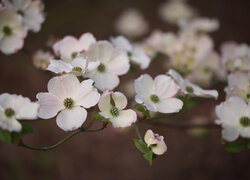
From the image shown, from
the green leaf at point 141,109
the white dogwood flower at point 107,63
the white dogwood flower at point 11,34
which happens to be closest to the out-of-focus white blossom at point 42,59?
the white dogwood flower at point 11,34

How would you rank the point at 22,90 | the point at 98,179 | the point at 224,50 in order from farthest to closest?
the point at 22,90, the point at 98,179, the point at 224,50

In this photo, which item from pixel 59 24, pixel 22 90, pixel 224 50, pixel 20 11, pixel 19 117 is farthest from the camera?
pixel 59 24

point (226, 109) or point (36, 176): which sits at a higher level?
point (226, 109)

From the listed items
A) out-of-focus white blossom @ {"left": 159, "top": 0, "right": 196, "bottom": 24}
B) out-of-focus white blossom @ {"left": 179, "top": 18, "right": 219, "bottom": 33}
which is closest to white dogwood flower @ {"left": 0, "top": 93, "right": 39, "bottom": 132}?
out-of-focus white blossom @ {"left": 179, "top": 18, "right": 219, "bottom": 33}

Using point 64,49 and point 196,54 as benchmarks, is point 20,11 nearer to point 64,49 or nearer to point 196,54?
point 64,49

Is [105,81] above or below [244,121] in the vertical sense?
above

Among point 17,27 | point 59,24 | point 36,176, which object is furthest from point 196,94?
point 59,24

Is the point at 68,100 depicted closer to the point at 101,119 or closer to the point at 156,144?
the point at 101,119

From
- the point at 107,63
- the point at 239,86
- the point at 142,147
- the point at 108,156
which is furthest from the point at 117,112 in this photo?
the point at 108,156
